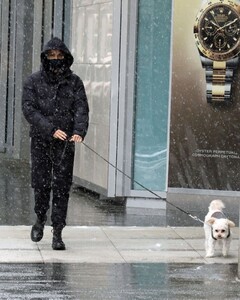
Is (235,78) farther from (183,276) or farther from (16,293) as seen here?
(16,293)

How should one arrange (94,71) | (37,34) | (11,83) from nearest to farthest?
(94,71) < (37,34) < (11,83)

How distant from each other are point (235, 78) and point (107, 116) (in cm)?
186

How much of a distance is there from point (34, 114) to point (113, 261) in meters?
1.63

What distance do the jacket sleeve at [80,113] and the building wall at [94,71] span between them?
3710mm

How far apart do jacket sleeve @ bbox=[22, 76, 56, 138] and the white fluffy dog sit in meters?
1.72

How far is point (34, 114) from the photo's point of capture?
38.8 ft

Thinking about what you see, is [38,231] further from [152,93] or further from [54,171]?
[152,93]

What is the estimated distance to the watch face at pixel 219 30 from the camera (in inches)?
586

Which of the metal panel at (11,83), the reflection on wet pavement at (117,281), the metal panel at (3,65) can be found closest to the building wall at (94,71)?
the reflection on wet pavement at (117,281)

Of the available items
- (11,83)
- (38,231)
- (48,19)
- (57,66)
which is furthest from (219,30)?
(11,83)

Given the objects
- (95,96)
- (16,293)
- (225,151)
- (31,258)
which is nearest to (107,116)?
(95,96)

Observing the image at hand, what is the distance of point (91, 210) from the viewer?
1544 cm

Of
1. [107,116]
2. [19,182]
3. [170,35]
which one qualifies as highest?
[170,35]

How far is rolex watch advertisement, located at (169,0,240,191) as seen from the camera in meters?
15.0
